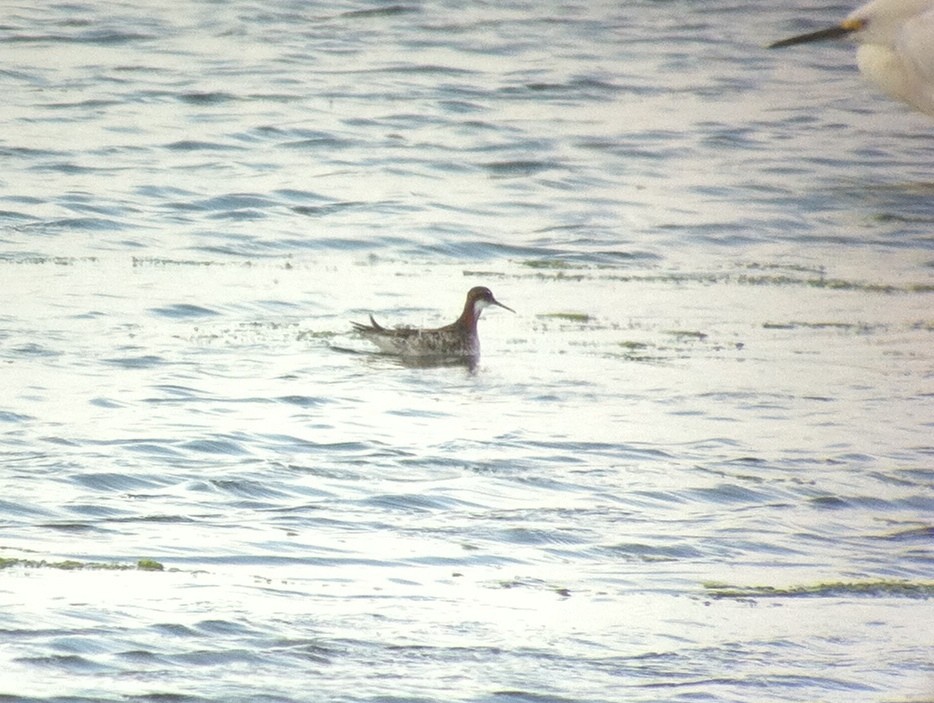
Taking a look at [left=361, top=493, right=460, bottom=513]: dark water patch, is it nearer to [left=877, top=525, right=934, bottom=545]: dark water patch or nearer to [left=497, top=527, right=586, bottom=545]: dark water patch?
[left=497, top=527, right=586, bottom=545]: dark water patch

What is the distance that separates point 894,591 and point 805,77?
17.5 m

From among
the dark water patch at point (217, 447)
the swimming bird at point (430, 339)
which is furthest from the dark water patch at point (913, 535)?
the swimming bird at point (430, 339)

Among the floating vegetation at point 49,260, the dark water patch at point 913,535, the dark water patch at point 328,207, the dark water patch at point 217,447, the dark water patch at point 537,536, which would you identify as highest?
the dark water patch at point 328,207

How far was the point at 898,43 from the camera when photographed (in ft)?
48.1

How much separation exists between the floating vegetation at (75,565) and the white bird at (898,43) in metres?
9.92

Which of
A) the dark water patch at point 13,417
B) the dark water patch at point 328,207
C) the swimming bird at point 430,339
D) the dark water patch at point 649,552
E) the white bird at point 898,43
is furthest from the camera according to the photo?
the dark water patch at point 328,207

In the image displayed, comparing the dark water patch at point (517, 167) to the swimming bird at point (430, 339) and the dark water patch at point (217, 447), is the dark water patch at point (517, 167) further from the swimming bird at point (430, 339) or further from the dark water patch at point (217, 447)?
the dark water patch at point (217, 447)

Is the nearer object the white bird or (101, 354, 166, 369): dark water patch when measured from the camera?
(101, 354, 166, 369): dark water patch

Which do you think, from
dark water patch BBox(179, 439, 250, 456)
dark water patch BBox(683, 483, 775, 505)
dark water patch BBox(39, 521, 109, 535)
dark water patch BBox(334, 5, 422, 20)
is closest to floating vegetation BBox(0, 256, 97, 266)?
dark water patch BBox(179, 439, 250, 456)

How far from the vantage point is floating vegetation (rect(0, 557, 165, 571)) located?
557 cm

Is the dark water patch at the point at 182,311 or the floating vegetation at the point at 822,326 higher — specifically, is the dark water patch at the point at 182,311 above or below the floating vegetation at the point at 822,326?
above

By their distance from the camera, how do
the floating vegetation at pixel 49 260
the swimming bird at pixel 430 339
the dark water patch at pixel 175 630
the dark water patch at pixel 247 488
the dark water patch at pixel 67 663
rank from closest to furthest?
the dark water patch at pixel 67 663, the dark water patch at pixel 175 630, the dark water patch at pixel 247 488, the swimming bird at pixel 430 339, the floating vegetation at pixel 49 260

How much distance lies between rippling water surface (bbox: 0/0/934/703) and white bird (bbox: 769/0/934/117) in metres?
1.05

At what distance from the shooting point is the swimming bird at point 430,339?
10109mm
